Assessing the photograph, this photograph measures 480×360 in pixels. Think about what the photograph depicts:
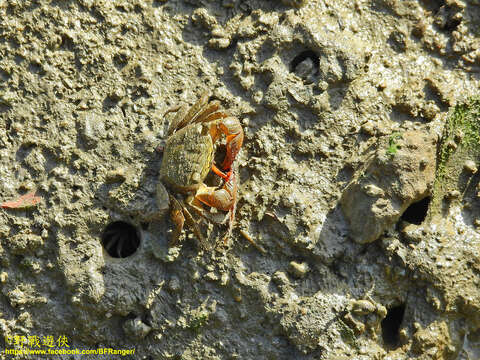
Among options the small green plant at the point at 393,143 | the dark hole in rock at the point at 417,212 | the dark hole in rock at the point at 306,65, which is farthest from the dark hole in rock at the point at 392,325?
the dark hole in rock at the point at 306,65

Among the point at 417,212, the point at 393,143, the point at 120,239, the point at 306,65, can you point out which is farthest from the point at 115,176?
the point at 417,212

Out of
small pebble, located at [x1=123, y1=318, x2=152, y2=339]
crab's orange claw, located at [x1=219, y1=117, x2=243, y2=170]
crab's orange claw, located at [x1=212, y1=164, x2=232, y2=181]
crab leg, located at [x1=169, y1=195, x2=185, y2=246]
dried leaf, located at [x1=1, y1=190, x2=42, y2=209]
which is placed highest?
crab's orange claw, located at [x1=219, y1=117, x2=243, y2=170]

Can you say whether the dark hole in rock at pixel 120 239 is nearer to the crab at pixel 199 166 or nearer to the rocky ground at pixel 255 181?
the rocky ground at pixel 255 181

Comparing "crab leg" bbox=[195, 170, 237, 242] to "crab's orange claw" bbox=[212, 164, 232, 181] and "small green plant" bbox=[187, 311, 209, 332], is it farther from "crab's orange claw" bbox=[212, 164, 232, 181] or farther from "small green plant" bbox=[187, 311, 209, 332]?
"small green plant" bbox=[187, 311, 209, 332]

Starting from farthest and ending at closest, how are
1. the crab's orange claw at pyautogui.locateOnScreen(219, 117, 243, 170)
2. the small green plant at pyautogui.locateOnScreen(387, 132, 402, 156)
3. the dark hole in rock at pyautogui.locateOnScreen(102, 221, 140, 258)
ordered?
the dark hole in rock at pyautogui.locateOnScreen(102, 221, 140, 258) → the crab's orange claw at pyautogui.locateOnScreen(219, 117, 243, 170) → the small green plant at pyautogui.locateOnScreen(387, 132, 402, 156)

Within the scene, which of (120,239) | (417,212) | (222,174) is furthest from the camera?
(120,239)

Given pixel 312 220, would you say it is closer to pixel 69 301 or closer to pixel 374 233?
pixel 374 233

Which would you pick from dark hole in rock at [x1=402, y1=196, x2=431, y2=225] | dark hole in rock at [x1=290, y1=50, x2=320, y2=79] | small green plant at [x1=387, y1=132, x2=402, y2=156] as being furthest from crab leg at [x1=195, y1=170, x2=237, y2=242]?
dark hole in rock at [x1=402, y1=196, x2=431, y2=225]

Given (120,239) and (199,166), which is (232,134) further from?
(120,239)
